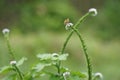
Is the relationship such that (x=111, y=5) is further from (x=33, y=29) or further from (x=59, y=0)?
(x=33, y=29)

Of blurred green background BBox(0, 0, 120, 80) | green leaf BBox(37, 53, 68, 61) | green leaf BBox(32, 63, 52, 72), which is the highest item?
blurred green background BBox(0, 0, 120, 80)

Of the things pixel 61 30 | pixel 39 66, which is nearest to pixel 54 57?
pixel 39 66

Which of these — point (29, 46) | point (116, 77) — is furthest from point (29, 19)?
point (116, 77)

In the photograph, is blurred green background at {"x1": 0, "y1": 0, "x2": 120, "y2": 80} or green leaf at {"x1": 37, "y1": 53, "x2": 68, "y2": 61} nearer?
green leaf at {"x1": 37, "y1": 53, "x2": 68, "y2": 61}

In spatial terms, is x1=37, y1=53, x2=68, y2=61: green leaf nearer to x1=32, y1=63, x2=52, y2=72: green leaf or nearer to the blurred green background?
x1=32, y1=63, x2=52, y2=72: green leaf

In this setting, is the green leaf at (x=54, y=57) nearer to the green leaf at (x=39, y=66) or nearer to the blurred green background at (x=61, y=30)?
the green leaf at (x=39, y=66)

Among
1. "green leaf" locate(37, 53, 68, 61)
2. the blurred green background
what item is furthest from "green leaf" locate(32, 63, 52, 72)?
the blurred green background

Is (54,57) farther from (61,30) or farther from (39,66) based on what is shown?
(61,30)

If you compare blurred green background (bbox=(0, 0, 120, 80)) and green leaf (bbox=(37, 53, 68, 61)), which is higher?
blurred green background (bbox=(0, 0, 120, 80))

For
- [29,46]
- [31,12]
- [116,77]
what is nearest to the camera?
[116,77]
